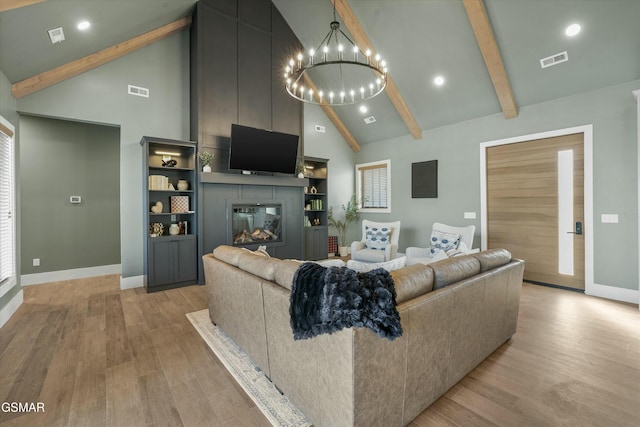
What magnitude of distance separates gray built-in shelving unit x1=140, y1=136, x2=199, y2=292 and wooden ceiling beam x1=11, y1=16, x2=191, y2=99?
1206 mm

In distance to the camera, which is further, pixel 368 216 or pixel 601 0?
pixel 368 216

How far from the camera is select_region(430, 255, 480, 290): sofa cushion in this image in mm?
1963

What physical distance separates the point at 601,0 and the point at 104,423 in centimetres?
599

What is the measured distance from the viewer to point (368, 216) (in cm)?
745

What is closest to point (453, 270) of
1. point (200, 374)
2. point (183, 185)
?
point (200, 374)

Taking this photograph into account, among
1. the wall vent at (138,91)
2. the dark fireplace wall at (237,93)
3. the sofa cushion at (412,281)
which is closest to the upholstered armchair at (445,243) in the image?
the dark fireplace wall at (237,93)

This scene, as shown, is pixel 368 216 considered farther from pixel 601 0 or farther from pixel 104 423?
pixel 104 423

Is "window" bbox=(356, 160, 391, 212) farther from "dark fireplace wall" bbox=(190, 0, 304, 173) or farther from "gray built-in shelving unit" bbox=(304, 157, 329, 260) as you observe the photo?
"dark fireplace wall" bbox=(190, 0, 304, 173)

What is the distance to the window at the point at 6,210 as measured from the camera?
3.27 metres

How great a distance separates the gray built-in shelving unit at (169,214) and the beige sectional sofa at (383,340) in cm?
230

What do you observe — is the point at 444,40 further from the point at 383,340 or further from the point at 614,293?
the point at 383,340

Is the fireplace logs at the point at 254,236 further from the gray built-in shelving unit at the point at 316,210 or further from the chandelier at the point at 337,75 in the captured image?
the chandelier at the point at 337,75

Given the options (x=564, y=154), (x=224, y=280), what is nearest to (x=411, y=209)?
(x=564, y=154)

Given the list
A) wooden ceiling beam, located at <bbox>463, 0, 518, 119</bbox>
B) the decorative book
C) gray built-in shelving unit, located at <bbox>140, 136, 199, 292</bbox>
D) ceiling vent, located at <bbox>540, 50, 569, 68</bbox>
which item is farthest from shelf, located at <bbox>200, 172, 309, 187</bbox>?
ceiling vent, located at <bbox>540, 50, 569, 68</bbox>
